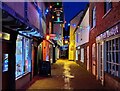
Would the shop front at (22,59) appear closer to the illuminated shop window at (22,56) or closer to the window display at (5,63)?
the illuminated shop window at (22,56)

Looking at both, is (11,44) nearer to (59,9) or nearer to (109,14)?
(109,14)

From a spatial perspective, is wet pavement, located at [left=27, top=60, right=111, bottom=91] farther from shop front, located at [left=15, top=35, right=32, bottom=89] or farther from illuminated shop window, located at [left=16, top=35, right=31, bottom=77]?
illuminated shop window, located at [left=16, top=35, right=31, bottom=77]

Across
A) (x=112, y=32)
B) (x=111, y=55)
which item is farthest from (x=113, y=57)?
(x=112, y=32)

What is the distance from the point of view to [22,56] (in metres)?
13.5

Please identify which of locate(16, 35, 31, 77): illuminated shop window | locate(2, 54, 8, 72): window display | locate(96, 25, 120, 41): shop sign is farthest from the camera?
locate(16, 35, 31, 77): illuminated shop window

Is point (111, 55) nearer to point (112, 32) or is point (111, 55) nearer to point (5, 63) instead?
point (112, 32)

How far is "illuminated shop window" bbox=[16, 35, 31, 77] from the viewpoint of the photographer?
1246 centimetres

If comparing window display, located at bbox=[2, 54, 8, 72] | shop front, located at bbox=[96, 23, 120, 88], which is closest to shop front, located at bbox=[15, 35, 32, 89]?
window display, located at bbox=[2, 54, 8, 72]

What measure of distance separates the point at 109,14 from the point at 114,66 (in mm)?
2627

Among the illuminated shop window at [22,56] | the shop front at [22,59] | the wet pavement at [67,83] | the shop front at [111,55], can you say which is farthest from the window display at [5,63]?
the shop front at [111,55]

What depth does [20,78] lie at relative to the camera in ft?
41.1

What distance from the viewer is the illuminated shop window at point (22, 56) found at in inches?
490

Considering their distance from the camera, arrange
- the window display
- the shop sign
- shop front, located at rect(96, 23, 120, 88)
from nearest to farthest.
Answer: the window display
the shop sign
shop front, located at rect(96, 23, 120, 88)

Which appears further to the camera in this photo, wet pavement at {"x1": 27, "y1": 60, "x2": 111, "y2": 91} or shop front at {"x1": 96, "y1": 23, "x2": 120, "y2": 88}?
wet pavement at {"x1": 27, "y1": 60, "x2": 111, "y2": 91}
